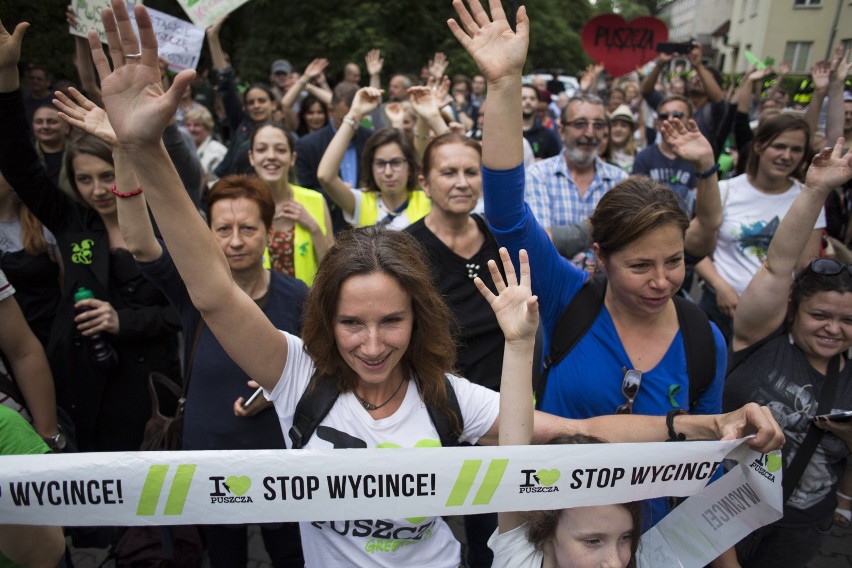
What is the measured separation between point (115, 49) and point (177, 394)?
5.96 ft

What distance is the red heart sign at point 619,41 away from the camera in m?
9.10

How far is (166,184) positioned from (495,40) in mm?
1139

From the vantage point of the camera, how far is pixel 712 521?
1.86 meters

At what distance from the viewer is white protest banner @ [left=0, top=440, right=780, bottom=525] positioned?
1.51m

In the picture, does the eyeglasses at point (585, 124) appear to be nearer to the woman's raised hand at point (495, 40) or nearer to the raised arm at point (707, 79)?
the woman's raised hand at point (495, 40)

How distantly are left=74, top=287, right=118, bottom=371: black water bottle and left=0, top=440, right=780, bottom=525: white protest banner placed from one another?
1.40m

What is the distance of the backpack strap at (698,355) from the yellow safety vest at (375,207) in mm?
2306

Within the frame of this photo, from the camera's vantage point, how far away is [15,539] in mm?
1557

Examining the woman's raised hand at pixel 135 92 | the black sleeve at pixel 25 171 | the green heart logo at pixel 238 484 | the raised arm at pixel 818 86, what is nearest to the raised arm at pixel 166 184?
the woman's raised hand at pixel 135 92

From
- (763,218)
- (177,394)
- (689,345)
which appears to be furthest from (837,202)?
(177,394)

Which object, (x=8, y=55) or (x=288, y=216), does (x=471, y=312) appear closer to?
(x=288, y=216)

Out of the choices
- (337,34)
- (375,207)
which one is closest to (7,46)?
(375,207)

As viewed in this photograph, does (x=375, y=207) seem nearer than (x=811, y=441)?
No

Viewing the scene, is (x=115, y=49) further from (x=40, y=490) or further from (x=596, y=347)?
(x=596, y=347)
